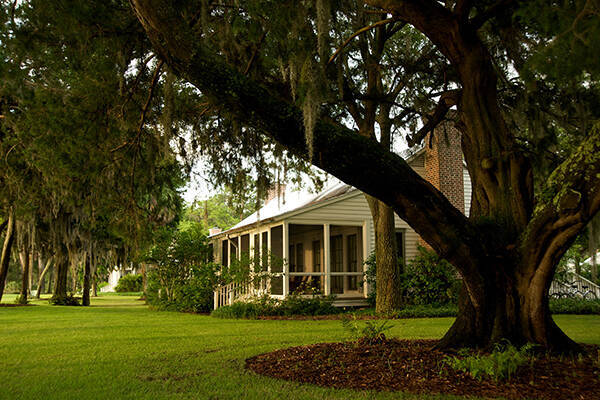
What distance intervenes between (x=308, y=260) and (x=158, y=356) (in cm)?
1283

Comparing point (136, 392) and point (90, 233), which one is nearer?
point (136, 392)

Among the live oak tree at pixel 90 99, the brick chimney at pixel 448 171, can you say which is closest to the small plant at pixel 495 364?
the live oak tree at pixel 90 99

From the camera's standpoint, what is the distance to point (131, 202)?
7949 millimetres

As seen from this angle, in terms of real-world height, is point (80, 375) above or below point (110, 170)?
below

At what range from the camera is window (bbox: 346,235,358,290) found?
17.0 m

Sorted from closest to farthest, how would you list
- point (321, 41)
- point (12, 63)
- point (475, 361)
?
point (321, 41), point (475, 361), point (12, 63)

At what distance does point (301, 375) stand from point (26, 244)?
739 inches

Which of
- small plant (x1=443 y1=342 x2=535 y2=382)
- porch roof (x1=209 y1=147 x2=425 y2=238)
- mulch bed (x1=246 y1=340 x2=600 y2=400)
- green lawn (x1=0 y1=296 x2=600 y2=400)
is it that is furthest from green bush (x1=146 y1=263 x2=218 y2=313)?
small plant (x1=443 y1=342 x2=535 y2=382)

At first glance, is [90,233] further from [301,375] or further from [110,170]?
[301,375]

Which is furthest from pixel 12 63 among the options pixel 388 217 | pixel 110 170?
pixel 388 217

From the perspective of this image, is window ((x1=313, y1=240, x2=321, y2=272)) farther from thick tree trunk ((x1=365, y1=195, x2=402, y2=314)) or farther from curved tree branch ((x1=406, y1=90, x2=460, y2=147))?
curved tree branch ((x1=406, y1=90, x2=460, y2=147))

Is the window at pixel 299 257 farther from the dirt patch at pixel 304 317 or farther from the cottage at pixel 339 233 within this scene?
the dirt patch at pixel 304 317

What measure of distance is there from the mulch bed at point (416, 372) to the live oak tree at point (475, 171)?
0.49m

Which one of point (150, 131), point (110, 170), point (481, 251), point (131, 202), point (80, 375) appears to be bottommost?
point (80, 375)
